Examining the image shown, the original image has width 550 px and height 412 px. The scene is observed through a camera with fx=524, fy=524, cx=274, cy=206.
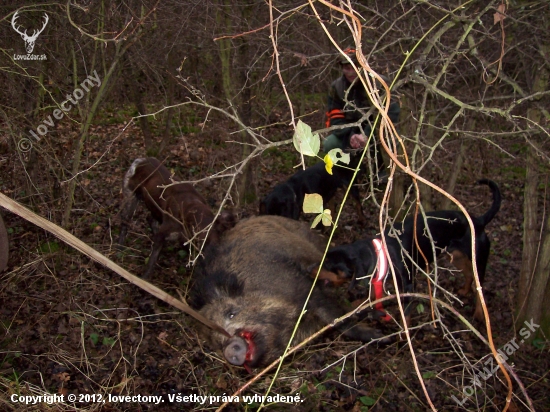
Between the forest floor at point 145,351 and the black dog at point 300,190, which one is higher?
the black dog at point 300,190

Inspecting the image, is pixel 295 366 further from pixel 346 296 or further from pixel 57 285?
pixel 57 285

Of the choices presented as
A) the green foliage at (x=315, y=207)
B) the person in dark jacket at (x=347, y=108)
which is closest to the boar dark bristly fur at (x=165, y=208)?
the person in dark jacket at (x=347, y=108)

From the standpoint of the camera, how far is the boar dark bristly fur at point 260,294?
4.14 metres

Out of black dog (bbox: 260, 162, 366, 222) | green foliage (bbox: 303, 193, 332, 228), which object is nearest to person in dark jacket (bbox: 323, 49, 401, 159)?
black dog (bbox: 260, 162, 366, 222)

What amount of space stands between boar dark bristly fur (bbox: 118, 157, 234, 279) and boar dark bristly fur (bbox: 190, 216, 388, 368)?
328mm

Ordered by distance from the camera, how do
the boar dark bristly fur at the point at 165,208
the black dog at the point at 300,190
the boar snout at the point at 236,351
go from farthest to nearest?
the black dog at the point at 300,190 < the boar dark bristly fur at the point at 165,208 < the boar snout at the point at 236,351

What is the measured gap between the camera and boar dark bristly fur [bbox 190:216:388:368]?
414cm

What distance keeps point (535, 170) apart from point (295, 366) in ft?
10.3

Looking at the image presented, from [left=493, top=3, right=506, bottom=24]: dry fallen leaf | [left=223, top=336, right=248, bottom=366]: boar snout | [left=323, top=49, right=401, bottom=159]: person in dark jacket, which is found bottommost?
[left=223, top=336, right=248, bottom=366]: boar snout

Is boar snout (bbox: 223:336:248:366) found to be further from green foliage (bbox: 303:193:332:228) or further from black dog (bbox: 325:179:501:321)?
green foliage (bbox: 303:193:332:228)

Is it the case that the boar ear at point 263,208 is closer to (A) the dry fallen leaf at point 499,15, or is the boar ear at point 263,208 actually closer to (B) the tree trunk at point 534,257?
(B) the tree trunk at point 534,257

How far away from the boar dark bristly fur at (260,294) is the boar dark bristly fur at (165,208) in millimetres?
328

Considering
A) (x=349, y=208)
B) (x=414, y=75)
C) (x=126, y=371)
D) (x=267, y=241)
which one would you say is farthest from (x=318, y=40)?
(x=126, y=371)

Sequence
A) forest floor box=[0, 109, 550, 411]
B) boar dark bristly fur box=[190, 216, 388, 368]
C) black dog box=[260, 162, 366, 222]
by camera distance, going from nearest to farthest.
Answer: boar dark bristly fur box=[190, 216, 388, 368]
forest floor box=[0, 109, 550, 411]
black dog box=[260, 162, 366, 222]
